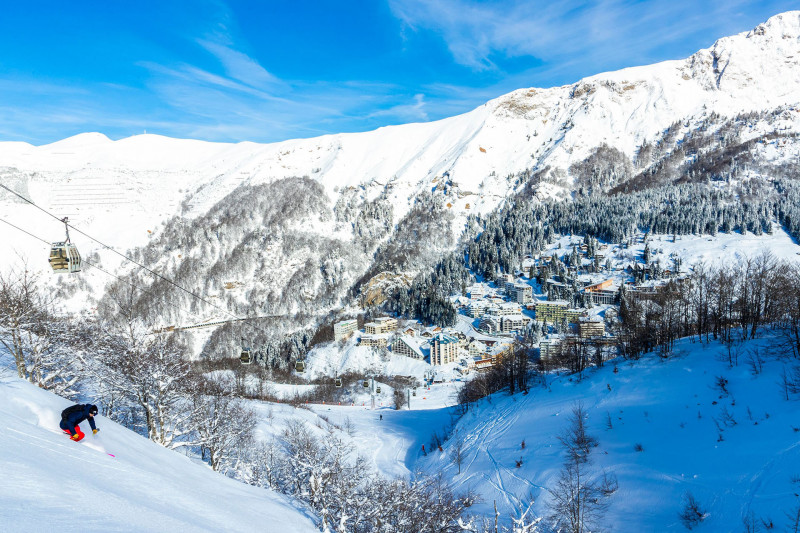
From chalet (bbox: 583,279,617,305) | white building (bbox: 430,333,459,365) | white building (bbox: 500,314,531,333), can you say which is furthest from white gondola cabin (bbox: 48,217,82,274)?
chalet (bbox: 583,279,617,305)

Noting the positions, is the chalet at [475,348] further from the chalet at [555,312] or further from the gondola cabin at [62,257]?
the gondola cabin at [62,257]

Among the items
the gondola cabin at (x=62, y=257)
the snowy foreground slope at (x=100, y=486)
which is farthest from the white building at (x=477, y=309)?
the gondola cabin at (x=62, y=257)

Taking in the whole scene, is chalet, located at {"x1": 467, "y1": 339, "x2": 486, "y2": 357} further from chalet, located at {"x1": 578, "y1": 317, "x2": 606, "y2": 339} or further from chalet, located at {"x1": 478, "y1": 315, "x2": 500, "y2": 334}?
chalet, located at {"x1": 578, "y1": 317, "x2": 606, "y2": 339}

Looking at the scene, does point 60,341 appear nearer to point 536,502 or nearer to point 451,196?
point 536,502

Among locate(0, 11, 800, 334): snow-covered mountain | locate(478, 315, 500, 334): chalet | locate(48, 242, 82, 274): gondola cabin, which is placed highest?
locate(0, 11, 800, 334): snow-covered mountain

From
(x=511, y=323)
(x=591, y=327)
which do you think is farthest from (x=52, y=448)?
(x=511, y=323)

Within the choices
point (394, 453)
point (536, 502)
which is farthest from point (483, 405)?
point (536, 502)
